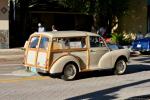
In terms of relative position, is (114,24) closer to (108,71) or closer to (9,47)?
(9,47)

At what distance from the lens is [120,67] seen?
15930 millimetres

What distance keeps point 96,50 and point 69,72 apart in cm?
139

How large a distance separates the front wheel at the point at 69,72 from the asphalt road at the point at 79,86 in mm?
190

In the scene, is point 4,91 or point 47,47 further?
point 47,47

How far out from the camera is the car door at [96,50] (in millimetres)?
15109

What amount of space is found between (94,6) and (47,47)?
1543 centimetres

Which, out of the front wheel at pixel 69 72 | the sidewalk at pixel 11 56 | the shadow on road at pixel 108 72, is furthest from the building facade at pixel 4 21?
the front wheel at pixel 69 72

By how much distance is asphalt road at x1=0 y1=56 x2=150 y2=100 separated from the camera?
37.9 feet

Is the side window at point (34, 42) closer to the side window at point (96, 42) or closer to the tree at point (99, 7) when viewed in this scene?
the side window at point (96, 42)

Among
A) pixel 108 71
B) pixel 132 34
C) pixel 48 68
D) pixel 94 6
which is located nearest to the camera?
pixel 48 68

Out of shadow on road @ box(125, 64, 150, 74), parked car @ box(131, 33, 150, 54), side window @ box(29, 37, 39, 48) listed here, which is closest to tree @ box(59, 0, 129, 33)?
parked car @ box(131, 33, 150, 54)

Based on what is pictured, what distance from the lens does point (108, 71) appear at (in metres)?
16.6

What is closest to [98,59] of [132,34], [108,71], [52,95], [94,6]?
[108,71]

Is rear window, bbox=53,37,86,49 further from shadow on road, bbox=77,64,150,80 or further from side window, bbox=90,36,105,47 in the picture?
shadow on road, bbox=77,64,150,80
